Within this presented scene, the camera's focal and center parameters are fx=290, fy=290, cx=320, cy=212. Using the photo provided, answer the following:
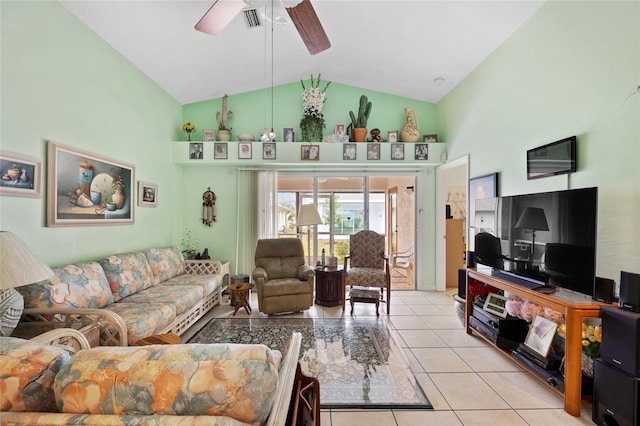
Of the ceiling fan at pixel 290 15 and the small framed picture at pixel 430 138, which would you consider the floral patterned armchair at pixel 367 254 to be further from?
the ceiling fan at pixel 290 15

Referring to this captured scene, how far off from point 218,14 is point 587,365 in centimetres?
378

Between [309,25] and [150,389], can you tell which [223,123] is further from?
[150,389]

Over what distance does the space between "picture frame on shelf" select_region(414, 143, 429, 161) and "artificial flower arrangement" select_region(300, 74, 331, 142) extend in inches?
61.1

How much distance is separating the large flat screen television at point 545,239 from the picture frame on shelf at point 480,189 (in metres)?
0.37

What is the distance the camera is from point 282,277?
4.00 metres

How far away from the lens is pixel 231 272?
15.8ft

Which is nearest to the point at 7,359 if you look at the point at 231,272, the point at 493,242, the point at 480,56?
the point at 493,242

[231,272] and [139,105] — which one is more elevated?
[139,105]

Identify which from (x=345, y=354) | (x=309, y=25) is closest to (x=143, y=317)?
(x=345, y=354)

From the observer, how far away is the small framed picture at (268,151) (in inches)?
180

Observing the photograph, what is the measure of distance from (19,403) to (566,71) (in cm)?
367

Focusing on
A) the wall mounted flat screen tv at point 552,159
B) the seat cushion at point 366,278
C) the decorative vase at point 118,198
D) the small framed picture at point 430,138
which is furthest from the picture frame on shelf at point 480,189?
the decorative vase at point 118,198

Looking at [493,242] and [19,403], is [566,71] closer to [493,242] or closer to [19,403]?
[493,242]

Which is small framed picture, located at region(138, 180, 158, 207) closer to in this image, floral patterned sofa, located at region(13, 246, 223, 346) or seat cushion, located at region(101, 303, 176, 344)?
floral patterned sofa, located at region(13, 246, 223, 346)
